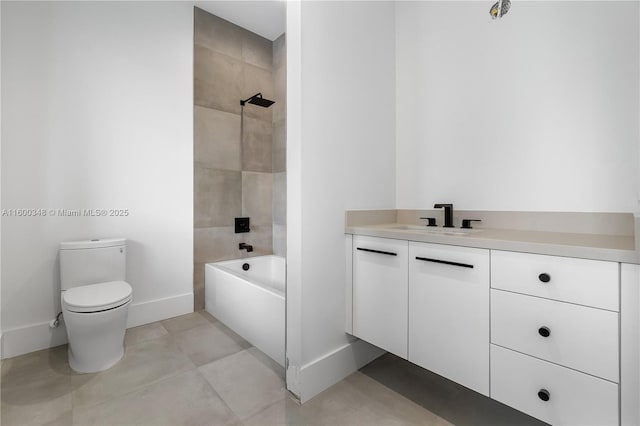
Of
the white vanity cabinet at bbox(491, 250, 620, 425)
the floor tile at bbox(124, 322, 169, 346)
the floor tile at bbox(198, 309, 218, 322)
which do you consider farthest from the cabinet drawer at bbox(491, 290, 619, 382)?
the floor tile at bbox(124, 322, 169, 346)

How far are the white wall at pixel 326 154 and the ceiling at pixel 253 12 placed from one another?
4.01ft

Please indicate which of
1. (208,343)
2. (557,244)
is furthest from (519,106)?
(208,343)

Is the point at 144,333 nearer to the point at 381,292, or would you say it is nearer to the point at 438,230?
the point at 381,292

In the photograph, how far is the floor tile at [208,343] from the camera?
189 centimetres

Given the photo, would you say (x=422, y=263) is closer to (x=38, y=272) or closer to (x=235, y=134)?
(x=235, y=134)

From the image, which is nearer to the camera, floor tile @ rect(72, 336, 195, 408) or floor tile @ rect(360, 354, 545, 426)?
floor tile @ rect(360, 354, 545, 426)

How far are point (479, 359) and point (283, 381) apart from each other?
102 centimetres

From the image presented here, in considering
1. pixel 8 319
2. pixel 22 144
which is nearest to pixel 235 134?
pixel 22 144

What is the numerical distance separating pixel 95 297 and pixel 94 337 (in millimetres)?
224

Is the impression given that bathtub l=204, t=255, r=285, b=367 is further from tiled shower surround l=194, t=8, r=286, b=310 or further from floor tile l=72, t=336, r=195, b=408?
floor tile l=72, t=336, r=195, b=408

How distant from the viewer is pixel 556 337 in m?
1.00

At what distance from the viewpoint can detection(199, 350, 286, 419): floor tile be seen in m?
1.43

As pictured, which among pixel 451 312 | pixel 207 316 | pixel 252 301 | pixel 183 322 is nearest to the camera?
pixel 451 312

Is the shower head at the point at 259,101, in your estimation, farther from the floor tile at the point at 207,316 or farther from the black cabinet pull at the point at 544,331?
the black cabinet pull at the point at 544,331
